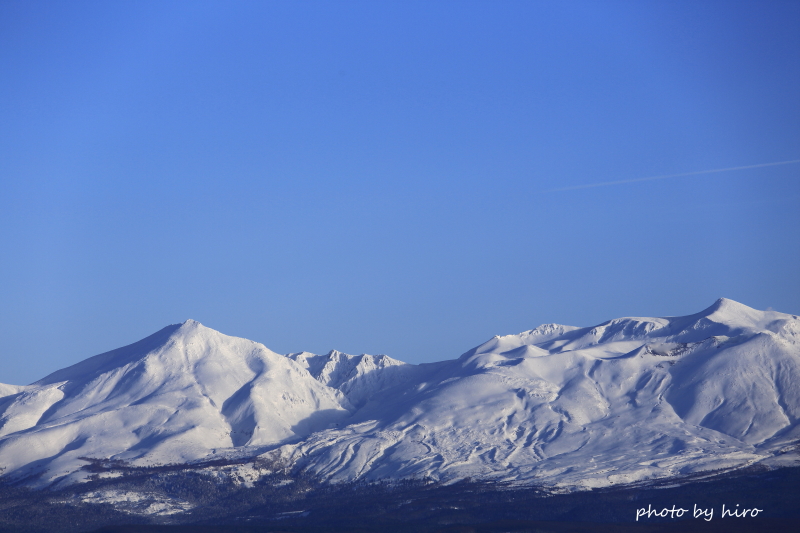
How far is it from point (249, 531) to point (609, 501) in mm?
63612

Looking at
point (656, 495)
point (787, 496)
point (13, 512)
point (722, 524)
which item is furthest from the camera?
point (13, 512)

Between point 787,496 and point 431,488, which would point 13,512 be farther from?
point 787,496

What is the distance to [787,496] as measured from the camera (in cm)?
16288

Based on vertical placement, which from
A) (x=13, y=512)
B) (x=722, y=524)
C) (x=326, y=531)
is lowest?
(x=722, y=524)

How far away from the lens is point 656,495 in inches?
6900

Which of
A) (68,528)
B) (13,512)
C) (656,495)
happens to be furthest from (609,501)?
(13,512)

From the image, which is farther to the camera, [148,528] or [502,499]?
A: [502,499]

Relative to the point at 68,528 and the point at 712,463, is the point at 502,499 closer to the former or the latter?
the point at 712,463

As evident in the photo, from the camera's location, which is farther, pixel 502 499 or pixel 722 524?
pixel 502 499

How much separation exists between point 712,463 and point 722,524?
144 ft

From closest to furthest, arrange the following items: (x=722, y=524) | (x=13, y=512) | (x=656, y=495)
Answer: (x=722, y=524)
(x=656, y=495)
(x=13, y=512)

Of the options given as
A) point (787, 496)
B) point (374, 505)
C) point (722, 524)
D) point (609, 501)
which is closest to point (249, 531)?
point (374, 505)

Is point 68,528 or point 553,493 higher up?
point 68,528

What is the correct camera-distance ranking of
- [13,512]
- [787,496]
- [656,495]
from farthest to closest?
[13,512] → [656,495] → [787,496]
